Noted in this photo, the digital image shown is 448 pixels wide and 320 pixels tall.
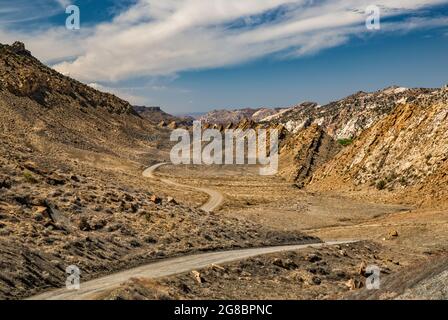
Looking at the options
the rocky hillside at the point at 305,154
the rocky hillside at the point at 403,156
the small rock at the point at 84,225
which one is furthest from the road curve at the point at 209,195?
the small rock at the point at 84,225

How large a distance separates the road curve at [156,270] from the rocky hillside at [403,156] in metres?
34.1

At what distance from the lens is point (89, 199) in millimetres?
38281

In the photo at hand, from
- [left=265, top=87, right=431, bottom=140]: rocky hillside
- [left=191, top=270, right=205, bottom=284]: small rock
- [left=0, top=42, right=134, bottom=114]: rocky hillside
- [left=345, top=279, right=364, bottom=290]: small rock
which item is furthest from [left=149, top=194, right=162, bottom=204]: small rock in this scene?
[left=265, top=87, right=431, bottom=140]: rocky hillside

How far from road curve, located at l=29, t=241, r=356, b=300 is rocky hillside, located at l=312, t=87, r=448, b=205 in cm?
3412

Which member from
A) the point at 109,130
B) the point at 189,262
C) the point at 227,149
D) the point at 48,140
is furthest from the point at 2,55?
the point at 189,262

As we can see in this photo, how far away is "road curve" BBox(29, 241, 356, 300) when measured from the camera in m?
23.0

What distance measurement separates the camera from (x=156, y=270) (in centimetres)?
2822

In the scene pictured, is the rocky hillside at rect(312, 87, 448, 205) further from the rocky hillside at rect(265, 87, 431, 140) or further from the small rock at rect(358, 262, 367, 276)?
the rocky hillside at rect(265, 87, 431, 140)

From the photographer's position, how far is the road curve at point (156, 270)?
23.0 meters

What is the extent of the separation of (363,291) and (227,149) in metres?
96.2

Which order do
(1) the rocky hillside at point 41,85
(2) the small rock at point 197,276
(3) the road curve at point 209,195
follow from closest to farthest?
(2) the small rock at point 197,276
(3) the road curve at point 209,195
(1) the rocky hillside at point 41,85

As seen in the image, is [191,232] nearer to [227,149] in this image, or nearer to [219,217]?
[219,217]

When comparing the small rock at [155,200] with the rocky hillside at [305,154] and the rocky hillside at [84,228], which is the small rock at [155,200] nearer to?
the rocky hillside at [84,228]
